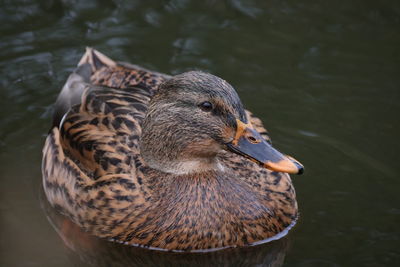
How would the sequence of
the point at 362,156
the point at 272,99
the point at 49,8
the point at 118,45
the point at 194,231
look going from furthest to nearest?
the point at 49,8, the point at 118,45, the point at 272,99, the point at 362,156, the point at 194,231

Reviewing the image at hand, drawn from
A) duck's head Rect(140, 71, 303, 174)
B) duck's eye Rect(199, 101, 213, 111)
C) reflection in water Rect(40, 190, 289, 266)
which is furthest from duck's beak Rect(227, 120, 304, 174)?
reflection in water Rect(40, 190, 289, 266)

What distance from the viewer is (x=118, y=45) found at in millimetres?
9016

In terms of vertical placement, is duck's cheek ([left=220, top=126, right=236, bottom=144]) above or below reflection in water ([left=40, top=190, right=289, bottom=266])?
above

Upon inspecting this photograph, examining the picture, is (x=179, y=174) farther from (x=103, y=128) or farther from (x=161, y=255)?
(x=103, y=128)

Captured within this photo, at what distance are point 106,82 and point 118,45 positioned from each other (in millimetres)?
1543

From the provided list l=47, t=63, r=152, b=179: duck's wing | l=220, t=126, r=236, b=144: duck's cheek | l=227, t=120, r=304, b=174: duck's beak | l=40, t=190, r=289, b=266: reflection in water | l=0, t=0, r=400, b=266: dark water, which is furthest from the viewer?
l=47, t=63, r=152, b=179: duck's wing

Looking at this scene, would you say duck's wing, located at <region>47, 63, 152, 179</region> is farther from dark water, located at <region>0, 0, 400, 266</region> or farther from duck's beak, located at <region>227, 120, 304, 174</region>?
duck's beak, located at <region>227, 120, 304, 174</region>

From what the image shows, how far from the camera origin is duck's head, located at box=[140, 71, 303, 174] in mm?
5594

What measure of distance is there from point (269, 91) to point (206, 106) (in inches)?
104

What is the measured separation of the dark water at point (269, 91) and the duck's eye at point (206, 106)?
1.24 meters

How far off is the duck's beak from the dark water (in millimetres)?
934

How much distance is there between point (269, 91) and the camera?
324 inches

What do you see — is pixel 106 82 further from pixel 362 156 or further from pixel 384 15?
pixel 384 15

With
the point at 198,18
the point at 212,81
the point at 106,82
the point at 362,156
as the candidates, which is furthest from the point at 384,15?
the point at 212,81
